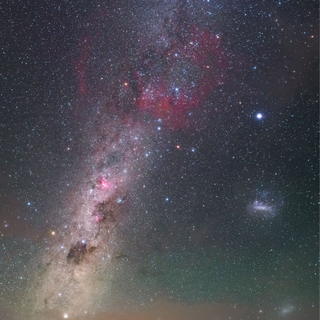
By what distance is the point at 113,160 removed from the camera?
547 cm

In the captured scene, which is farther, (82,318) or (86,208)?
(82,318)

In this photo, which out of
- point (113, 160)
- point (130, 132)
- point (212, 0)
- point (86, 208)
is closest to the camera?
point (212, 0)

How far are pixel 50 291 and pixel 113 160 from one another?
4.85 m

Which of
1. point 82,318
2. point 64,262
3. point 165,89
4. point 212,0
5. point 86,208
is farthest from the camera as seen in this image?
point 82,318

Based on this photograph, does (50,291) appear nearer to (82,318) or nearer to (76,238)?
(82,318)

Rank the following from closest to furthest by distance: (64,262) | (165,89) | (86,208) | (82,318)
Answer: (165,89)
(86,208)
(64,262)
(82,318)

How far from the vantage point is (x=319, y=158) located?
17.1 ft

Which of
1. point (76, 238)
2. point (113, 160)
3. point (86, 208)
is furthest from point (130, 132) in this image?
point (76, 238)

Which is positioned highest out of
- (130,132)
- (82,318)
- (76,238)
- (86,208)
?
(130,132)

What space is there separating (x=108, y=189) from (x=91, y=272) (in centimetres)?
273

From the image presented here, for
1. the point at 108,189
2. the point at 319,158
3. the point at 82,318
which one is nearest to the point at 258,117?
the point at 319,158

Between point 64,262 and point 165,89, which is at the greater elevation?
point 165,89

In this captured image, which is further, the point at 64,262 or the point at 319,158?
the point at 64,262

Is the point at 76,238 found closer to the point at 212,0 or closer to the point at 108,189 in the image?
the point at 108,189
